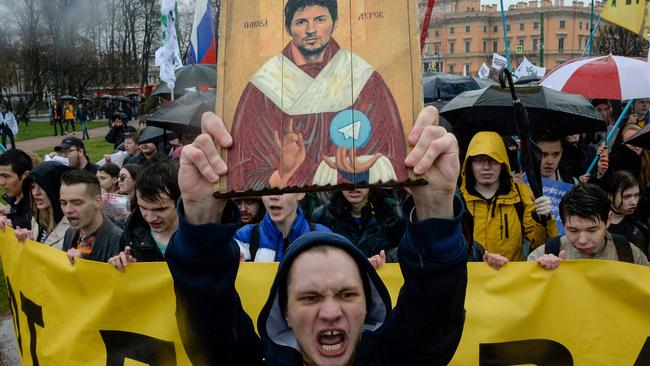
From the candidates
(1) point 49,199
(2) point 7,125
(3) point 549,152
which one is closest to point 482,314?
(3) point 549,152

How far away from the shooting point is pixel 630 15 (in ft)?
19.6

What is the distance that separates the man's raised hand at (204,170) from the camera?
1.77 meters

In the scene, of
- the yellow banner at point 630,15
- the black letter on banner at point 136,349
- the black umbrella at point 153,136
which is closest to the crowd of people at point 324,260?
the black letter on banner at point 136,349

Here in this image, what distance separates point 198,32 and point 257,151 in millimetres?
6742

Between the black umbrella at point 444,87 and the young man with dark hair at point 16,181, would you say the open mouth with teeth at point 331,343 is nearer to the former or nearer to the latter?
the young man with dark hair at point 16,181

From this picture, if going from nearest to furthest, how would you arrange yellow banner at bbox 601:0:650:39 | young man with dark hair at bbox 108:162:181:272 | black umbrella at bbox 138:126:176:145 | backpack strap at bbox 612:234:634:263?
backpack strap at bbox 612:234:634:263
young man with dark hair at bbox 108:162:181:272
yellow banner at bbox 601:0:650:39
black umbrella at bbox 138:126:176:145

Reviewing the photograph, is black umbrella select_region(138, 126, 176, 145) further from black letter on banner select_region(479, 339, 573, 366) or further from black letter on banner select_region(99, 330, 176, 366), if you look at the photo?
black letter on banner select_region(479, 339, 573, 366)

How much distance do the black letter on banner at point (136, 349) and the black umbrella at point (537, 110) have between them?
107 inches

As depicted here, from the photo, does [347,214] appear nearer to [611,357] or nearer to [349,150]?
[611,357]

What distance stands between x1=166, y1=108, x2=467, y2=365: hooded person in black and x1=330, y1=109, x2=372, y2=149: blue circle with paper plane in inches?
5.0

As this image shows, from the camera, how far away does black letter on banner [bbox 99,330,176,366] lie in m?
3.03

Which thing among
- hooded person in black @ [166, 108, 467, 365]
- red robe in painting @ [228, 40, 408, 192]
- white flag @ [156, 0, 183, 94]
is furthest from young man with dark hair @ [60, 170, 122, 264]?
white flag @ [156, 0, 183, 94]

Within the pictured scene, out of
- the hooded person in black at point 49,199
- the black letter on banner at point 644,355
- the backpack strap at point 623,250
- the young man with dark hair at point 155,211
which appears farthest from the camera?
the hooded person in black at point 49,199

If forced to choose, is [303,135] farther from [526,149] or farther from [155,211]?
[526,149]
